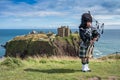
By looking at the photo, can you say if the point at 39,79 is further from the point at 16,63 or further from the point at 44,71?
the point at 16,63

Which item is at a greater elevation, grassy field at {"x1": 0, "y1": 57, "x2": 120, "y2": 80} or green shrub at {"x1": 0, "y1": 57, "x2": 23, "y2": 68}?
green shrub at {"x1": 0, "y1": 57, "x2": 23, "y2": 68}

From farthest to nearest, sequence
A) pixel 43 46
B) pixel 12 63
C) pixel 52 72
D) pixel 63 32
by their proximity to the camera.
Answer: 1. pixel 63 32
2. pixel 43 46
3. pixel 12 63
4. pixel 52 72

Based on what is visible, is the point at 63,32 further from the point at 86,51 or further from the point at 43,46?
the point at 86,51

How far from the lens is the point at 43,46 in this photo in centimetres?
9112

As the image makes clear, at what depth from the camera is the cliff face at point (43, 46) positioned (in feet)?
296

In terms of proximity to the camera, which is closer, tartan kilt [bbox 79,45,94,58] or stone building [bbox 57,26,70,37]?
tartan kilt [bbox 79,45,94,58]

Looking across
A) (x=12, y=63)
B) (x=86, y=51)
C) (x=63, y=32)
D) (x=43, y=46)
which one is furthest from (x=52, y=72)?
(x=63, y=32)

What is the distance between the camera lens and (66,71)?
12.2 m

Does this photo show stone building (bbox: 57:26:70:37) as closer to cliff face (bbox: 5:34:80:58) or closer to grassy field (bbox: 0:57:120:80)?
cliff face (bbox: 5:34:80:58)

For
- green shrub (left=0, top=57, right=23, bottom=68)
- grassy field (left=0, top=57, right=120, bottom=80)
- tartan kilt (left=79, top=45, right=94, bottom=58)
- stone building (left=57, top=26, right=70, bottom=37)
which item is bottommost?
stone building (left=57, top=26, right=70, bottom=37)

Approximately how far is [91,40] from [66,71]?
1500 mm

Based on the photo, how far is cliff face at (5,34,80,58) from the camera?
90.3 metres

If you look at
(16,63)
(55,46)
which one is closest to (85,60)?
(16,63)

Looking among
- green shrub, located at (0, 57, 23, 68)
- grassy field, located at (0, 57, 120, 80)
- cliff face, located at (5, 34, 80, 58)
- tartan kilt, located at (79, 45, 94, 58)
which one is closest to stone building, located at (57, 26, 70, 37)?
cliff face, located at (5, 34, 80, 58)
